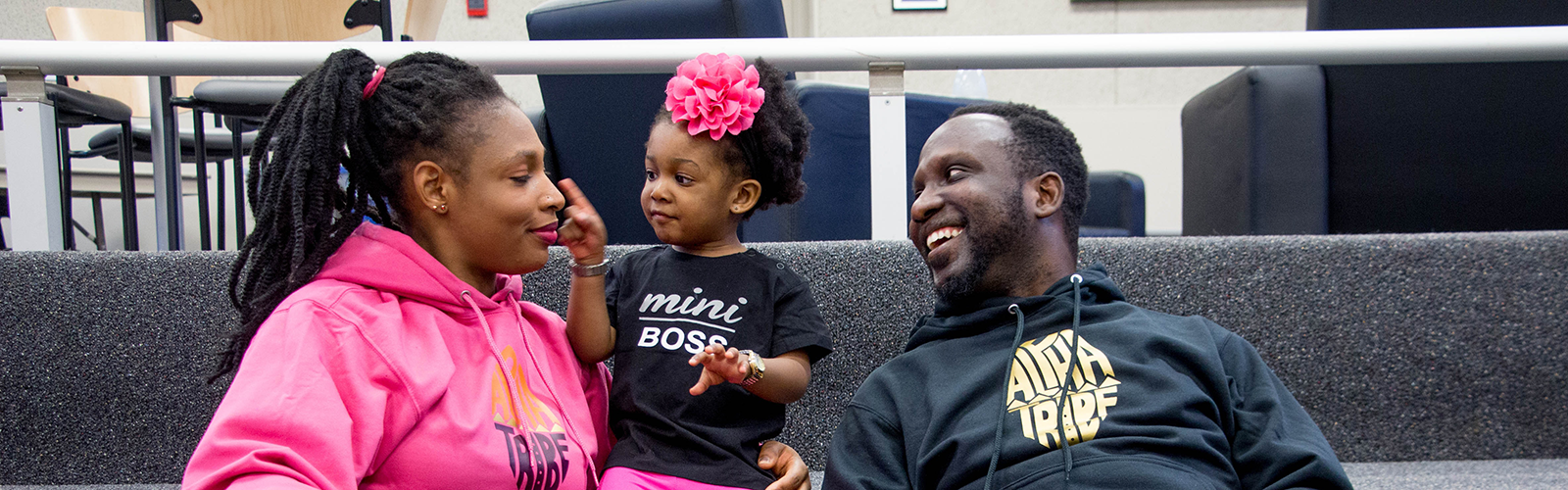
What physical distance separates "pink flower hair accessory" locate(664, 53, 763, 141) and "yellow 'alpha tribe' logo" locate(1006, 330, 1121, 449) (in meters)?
0.51

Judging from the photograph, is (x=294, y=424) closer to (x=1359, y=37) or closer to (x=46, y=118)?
(x=46, y=118)

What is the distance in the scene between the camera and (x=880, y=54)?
1674 mm

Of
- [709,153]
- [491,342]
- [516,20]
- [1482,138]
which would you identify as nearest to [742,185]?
[709,153]

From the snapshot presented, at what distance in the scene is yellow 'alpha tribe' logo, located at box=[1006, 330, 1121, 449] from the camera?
111 cm

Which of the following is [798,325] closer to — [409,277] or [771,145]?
[771,145]

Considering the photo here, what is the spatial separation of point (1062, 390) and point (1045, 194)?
305 mm

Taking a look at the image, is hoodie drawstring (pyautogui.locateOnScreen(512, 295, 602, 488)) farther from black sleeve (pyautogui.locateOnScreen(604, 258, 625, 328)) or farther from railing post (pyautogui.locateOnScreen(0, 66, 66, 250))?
railing post (pyautogui.locateOnScreen(0, 66, 66, 250))

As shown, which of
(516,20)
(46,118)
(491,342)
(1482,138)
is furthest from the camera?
(516,20)

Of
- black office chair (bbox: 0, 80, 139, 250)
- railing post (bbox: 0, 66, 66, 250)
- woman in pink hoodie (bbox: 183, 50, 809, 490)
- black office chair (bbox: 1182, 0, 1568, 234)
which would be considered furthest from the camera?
black office chair (bbox: 0, 80, 139, 250)

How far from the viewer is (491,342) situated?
1.10m

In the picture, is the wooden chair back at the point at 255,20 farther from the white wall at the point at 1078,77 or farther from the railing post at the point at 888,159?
the white wall at the point at 1078,77

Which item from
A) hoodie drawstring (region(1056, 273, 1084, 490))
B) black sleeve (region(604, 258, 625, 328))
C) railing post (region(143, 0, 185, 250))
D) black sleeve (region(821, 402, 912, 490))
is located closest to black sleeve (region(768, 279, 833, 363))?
black sleeve (region(821, 402, 912, 490))

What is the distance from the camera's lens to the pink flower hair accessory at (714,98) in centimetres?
130

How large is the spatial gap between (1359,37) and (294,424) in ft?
5.76
